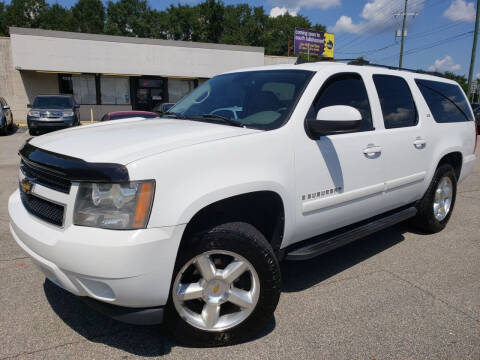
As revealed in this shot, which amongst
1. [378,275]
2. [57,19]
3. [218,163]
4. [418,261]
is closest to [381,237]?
[418,261]

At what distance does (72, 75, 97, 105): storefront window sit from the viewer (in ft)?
78.6

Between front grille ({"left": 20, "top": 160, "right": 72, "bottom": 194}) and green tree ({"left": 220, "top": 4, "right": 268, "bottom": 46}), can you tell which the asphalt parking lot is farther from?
green tree ({"left": 220, "top": 4, "right": 268, "bottom": 46})

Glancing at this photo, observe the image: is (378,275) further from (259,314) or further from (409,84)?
(409,84)

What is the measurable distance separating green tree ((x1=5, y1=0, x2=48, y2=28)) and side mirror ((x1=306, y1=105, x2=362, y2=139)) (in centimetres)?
6997

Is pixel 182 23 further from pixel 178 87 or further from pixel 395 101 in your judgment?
pixel 395 101

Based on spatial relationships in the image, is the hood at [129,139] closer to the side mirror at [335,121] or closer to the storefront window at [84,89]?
the side mirror at [335,121]

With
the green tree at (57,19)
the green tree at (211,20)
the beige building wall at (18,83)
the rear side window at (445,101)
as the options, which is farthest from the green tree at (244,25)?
the rear side window at (445,101)

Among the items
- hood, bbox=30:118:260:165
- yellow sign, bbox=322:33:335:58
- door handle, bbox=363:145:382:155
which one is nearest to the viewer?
hood, bbox=30:118:260:165

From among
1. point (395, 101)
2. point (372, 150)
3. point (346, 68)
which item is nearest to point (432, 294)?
point (372, 150)

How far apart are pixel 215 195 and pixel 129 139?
66 cm

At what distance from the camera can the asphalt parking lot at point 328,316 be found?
2.39m

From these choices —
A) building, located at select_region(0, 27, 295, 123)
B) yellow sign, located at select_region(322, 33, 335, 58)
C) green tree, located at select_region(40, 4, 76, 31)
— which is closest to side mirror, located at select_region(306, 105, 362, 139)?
building, located at select_region(0, 27, 295, 123)

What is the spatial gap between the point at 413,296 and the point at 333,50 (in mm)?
47225

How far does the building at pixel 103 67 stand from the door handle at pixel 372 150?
911 inches
